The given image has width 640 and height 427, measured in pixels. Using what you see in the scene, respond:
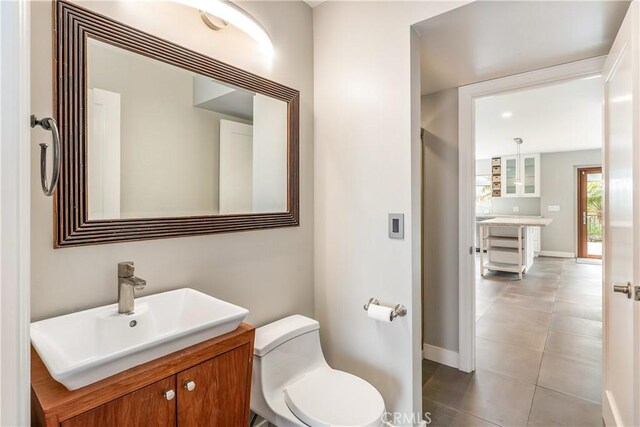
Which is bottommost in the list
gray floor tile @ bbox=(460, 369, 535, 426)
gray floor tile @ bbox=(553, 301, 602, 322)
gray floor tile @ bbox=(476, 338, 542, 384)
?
gray floor tile @ bbox=(460, 369, 535, 426)

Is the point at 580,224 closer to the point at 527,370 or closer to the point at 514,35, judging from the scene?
the point at 527,370

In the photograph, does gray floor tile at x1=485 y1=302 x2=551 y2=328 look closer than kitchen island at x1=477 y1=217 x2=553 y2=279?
Yes

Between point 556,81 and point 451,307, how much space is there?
5.73ft

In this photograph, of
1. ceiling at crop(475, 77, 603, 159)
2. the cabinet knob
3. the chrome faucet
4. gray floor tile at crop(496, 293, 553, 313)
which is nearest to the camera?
the cabinet knob

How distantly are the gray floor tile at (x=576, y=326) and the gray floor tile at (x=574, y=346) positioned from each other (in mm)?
117

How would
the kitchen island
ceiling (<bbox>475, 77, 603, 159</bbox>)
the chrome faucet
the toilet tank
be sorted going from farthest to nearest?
the kitchen island
ceiling (<bbox>475, 77, 603, 159</bbox>)
the toilet tank
the chrome faucet

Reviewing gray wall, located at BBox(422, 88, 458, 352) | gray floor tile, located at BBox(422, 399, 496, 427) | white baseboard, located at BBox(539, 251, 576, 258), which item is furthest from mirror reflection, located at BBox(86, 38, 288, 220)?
white baseboard, located at BBox(539, 251, 576, 258)

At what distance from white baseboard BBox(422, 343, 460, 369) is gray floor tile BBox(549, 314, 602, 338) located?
4.77 feet

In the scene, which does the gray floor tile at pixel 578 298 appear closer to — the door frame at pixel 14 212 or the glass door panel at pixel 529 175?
the glass door panel at pixel 529 175

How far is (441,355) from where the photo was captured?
2.54m

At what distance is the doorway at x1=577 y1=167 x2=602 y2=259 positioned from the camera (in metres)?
6.77

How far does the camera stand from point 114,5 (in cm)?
117

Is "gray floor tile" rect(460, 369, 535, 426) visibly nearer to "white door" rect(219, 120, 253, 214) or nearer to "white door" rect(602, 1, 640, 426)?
"white door" rect(602, 1, 640, 426)

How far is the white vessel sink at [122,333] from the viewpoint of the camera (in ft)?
2.60
